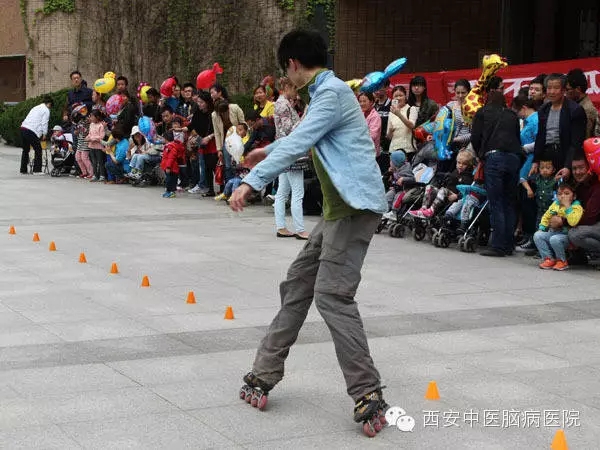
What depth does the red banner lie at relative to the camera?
12805mm

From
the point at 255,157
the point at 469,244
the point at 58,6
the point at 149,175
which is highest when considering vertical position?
the point at 58,6

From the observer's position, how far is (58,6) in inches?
1200

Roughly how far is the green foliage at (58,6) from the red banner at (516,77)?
1644 cm

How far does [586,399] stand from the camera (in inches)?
235

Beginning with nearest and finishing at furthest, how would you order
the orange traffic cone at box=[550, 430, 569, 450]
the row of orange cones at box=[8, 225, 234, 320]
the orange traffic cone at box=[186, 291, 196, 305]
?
1. the orange traffic cone at box=[550, 430, 569, 450]
2. the row of orange cones at box=[8, 225, 234, 320]
3. the orange traffic cone at box=[186, 291, 196, 305]

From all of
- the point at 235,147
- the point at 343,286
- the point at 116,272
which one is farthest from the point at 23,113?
the point at 343,286

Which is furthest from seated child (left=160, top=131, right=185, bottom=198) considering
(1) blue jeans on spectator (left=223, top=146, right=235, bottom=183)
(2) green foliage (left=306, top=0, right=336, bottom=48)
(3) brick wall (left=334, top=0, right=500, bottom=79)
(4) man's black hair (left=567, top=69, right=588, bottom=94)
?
(2) green foliage (left=306, top=0, right=336, bottom=48)

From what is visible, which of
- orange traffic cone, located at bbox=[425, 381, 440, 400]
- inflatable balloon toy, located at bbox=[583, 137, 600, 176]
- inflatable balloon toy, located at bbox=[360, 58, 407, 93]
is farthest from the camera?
inflatable balloon toy, located at bbox=[360, 58, 407, 93]

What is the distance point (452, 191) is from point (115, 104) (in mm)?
10164

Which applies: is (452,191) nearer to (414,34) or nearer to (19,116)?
(414,34)

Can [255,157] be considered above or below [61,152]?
above

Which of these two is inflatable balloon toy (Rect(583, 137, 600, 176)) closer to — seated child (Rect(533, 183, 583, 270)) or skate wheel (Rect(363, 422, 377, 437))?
seated child (Rect(533, 183, 583, 270))

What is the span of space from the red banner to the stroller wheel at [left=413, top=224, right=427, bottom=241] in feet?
8.24

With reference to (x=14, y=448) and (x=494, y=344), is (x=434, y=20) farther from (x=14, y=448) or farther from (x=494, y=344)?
(x=14, y=448)
